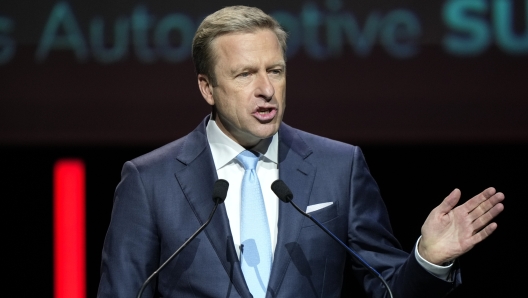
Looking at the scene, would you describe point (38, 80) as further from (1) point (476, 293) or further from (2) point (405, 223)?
(1) point (476, 293)

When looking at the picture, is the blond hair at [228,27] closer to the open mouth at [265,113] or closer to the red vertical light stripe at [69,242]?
the open mouth at [265,113]

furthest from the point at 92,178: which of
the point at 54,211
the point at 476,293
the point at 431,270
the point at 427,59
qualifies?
the point at 431,270

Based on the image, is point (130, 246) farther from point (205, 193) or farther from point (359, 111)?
point (359, 111)

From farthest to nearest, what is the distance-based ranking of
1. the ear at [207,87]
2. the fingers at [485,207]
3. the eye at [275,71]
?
the ear at [207,87] → the eye at [275,71] → the fingers at [485,207]

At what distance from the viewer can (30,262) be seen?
166 inches

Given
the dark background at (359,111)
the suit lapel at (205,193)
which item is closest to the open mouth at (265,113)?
the suit lapel at (205,193)

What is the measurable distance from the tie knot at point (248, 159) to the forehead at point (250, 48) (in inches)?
10.1

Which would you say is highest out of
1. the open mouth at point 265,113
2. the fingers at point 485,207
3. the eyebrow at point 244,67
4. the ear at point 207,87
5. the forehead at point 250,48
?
the forehead at point 250,48

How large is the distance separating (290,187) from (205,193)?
0.23 metres

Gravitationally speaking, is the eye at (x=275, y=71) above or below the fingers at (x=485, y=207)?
above

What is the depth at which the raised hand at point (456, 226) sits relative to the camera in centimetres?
205

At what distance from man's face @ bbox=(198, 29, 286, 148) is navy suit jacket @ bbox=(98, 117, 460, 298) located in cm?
15

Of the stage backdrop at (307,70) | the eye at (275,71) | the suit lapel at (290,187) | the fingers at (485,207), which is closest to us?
the fingers at (485,207)

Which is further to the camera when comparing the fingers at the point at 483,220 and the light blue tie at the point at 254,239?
the light blue tie at the point at 254,239
